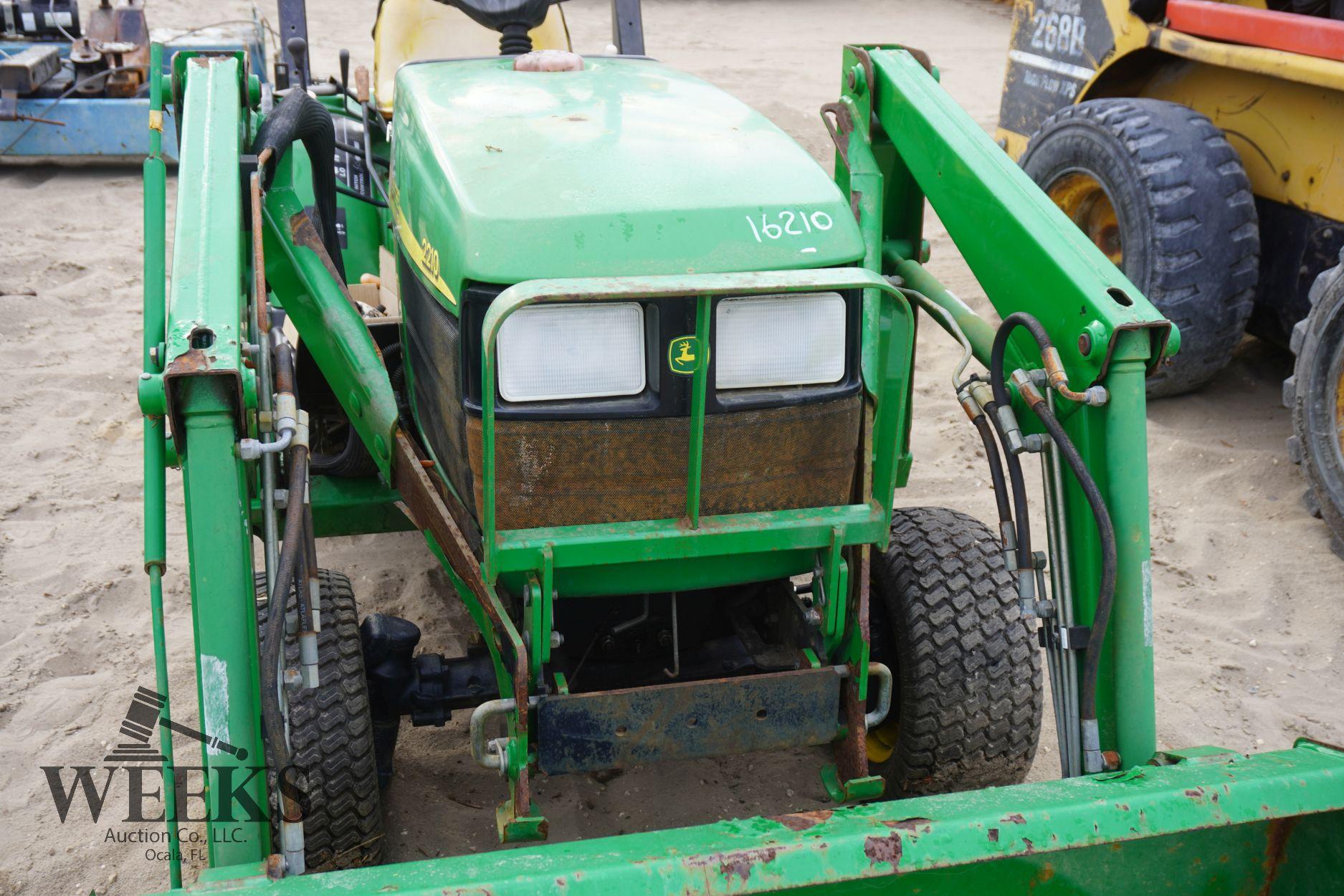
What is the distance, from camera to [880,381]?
8.29 feet

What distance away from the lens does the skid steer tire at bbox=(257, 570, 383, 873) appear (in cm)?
233

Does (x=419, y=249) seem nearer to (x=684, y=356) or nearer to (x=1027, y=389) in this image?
(x=684, y=356)

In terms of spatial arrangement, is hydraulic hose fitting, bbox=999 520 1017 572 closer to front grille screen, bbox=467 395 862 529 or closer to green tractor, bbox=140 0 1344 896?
green tractor, bbox=140 0 1344 896

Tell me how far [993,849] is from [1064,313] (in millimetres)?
997

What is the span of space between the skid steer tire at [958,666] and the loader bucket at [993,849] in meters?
0.49

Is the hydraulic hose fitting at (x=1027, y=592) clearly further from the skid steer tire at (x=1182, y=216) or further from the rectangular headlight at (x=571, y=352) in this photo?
the skid steer tire at (x=1182, y=216)

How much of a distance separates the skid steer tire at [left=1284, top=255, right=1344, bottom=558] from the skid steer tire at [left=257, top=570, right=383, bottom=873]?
2.96 meters

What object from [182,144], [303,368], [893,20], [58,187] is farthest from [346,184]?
[893,20]

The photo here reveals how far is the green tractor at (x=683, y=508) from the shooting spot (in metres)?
1.89

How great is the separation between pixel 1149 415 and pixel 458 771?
3159 mm

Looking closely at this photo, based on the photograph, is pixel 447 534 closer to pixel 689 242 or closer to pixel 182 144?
pixel 689 242

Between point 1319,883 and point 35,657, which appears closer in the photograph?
point 1319,883

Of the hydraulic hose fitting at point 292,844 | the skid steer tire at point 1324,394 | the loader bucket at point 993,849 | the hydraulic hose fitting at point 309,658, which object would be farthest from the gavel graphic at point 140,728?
the skid steer tire at point 1324,394

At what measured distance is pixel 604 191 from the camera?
2172 mm
